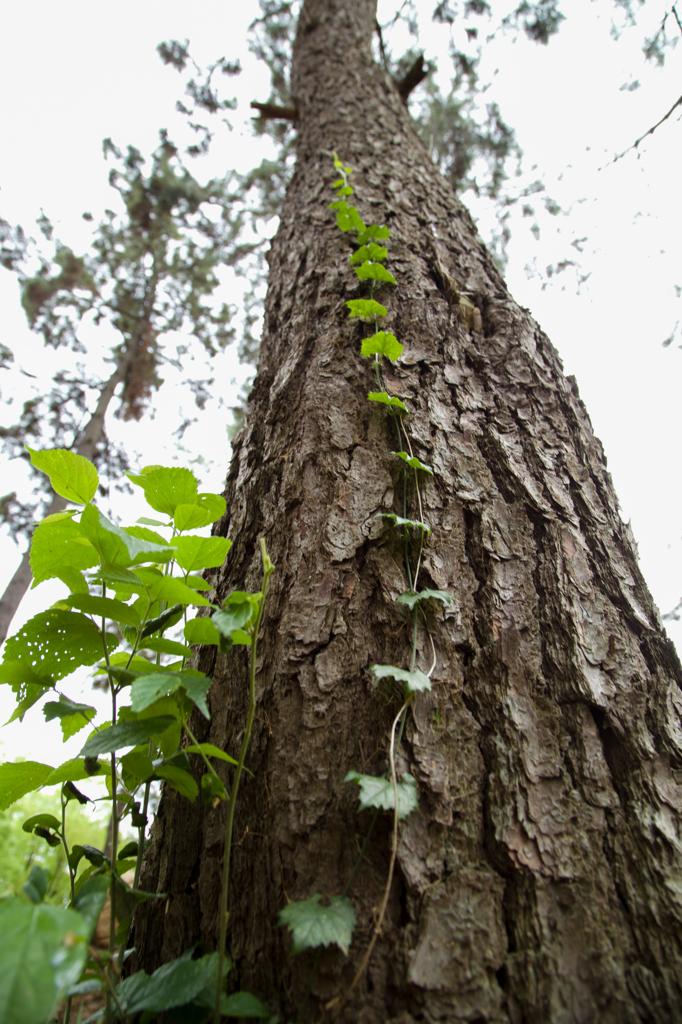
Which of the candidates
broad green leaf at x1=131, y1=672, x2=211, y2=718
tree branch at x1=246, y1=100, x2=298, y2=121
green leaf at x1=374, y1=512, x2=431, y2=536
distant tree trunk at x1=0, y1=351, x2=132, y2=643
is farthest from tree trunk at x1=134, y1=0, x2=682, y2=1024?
tree branch at x1=246, y1=100, x2=298, y2=121

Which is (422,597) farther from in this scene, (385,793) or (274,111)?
(274,111)

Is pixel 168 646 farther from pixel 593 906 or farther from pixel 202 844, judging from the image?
pixel 593 906

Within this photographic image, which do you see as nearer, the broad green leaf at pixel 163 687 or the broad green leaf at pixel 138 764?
the broad green leaf at pixel 163 687

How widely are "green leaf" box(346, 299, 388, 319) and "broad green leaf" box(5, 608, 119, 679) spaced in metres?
1.19

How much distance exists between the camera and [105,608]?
0.85m

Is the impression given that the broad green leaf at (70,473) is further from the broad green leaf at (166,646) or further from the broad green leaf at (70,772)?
the broad green leaf at (70,772)

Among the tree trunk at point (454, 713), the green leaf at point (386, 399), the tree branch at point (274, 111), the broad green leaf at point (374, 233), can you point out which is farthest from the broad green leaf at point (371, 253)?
the tree branch at point (274, 111)

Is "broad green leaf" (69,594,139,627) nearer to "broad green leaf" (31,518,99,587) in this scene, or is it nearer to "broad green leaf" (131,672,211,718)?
"broad green leaf" (31,518,99,587)

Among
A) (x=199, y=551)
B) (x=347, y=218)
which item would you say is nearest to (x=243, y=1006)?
(x=199, y=551)

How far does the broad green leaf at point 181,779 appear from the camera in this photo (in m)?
0.86

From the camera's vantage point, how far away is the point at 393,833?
732mm

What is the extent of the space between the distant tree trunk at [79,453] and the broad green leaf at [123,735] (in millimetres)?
2847

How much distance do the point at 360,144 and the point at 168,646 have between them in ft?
9.29

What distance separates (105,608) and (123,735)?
227 millimetres
